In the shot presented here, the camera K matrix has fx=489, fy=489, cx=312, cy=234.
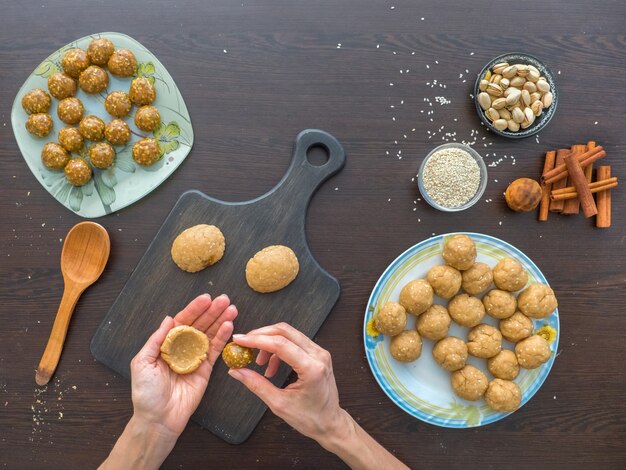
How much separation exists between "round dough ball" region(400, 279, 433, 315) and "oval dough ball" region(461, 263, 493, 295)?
121 mm

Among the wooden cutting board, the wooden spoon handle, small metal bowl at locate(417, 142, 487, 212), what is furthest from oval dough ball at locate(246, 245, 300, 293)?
the wooden spoon handle

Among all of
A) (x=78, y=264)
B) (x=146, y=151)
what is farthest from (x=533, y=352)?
(x=78, y=264)

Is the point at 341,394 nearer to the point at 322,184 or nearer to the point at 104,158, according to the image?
the point at 322,184

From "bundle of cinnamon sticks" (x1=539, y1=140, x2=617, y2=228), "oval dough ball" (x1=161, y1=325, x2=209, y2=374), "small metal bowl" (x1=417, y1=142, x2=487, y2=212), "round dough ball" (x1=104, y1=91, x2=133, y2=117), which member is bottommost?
"oval dough ball" (x1=161, y1=325, x2=209, y2=374)

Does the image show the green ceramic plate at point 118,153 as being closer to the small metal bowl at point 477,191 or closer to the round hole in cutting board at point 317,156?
the round hole in cutting board at point 317,156

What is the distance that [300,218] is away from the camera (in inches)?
62.0

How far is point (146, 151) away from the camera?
5.05ft

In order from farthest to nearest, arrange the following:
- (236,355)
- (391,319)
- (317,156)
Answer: (317,156) < (391,319) < (236,355)

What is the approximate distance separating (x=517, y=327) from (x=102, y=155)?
4.67ft

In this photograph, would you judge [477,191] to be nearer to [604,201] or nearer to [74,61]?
[604,201]

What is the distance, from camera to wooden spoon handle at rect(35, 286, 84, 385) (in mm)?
1581

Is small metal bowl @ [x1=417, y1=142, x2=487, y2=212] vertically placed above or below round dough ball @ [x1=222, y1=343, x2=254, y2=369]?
above

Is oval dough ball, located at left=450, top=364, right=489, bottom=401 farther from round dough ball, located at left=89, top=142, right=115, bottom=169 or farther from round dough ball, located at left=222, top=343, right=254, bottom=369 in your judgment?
round dough ball, located at left=89, top=142, right=115, bottom=169

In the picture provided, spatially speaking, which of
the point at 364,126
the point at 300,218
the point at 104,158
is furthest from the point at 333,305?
the point at 104,158
